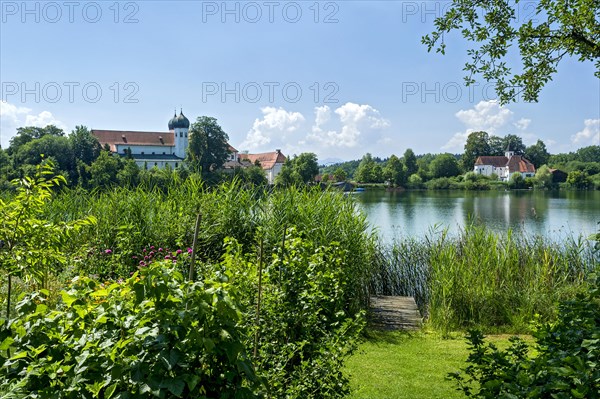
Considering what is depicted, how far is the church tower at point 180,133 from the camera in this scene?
85125 mm

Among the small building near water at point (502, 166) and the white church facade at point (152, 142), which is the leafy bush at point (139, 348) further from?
the small building near water at point (502, 166)

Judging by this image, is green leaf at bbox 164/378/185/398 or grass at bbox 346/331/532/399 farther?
grass at bbox 346/331/532/399

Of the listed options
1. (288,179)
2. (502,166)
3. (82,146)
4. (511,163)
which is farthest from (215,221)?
(502,166)

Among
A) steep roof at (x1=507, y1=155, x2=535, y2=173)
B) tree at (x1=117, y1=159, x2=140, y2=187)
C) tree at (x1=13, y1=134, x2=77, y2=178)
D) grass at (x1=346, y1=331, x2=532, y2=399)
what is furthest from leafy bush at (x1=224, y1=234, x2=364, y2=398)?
steep roof at (x1=507, y1=155, x2=535, y2=173)

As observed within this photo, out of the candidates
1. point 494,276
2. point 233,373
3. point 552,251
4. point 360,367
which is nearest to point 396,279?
point 494,276

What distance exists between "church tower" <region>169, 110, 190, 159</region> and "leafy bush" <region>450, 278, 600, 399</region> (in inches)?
3361

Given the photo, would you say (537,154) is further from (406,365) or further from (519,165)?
(406,365)

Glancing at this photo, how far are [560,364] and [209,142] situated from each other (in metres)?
65.8

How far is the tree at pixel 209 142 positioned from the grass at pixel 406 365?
58.7 m

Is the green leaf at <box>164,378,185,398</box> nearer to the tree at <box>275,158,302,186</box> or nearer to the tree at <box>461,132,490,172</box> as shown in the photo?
the tree at <box>275,158,302,186</box>

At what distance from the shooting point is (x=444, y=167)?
84.1 meters

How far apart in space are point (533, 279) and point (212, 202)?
5222 mm

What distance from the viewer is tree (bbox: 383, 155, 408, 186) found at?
76.5 metres

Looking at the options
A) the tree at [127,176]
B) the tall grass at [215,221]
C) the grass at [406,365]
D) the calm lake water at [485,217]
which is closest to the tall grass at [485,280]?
the grass at [406,365]
